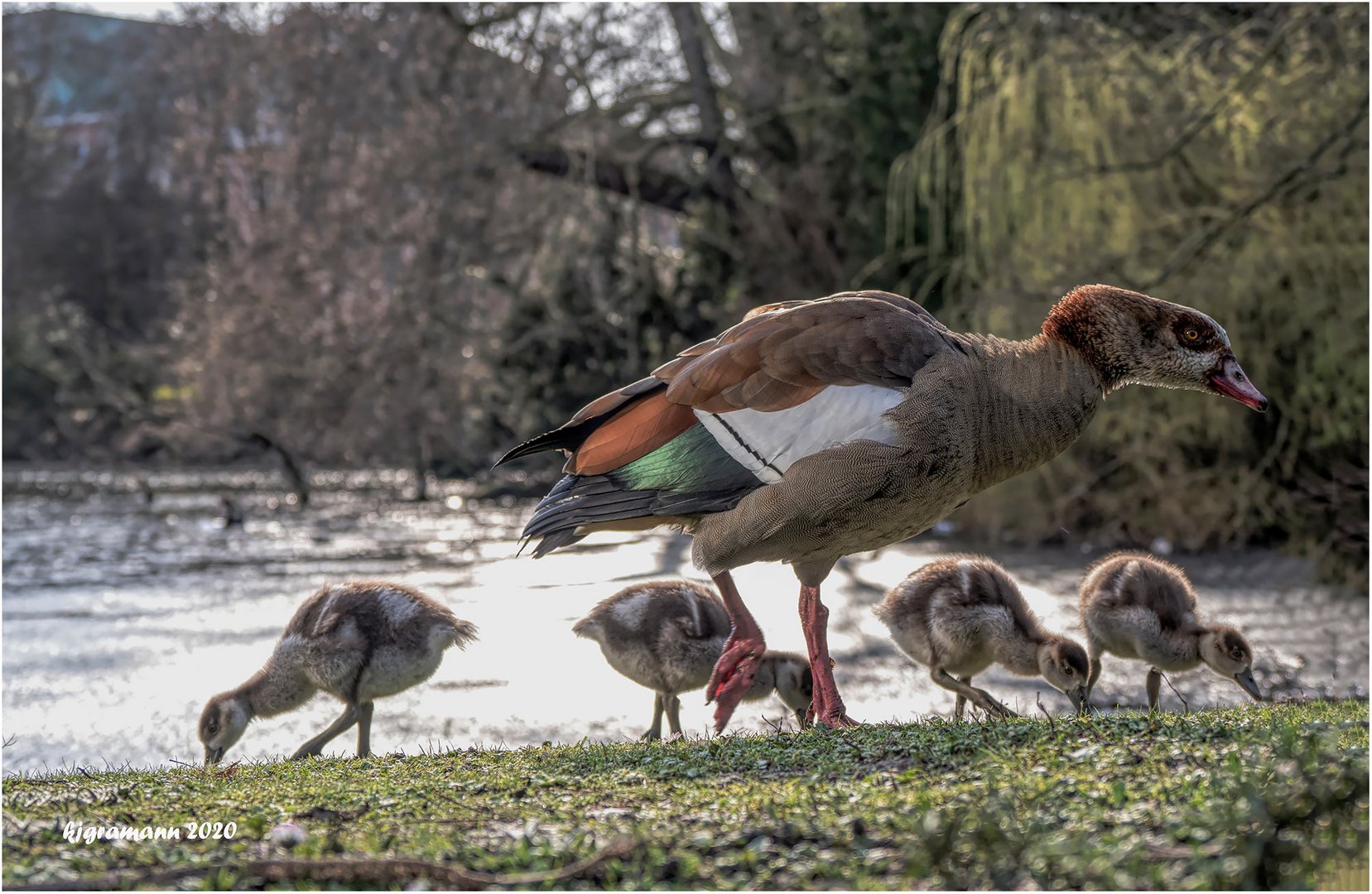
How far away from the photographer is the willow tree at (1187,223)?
11.0 meters

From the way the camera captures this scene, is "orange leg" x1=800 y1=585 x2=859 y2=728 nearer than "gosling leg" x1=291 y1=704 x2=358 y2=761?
Yes

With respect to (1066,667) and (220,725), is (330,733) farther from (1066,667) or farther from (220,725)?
(1066,667)

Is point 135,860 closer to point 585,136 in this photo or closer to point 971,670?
point 971,670

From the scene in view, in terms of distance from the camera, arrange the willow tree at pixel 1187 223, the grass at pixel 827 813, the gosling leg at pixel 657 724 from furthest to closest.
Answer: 1. the willow tree at pixel 1187 223
2. the gosling leg at pixel 657 724
3. the grass at pixel 827 813

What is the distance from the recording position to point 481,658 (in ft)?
29.5

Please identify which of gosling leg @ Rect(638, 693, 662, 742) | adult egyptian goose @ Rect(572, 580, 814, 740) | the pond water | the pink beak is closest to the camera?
the pink beak

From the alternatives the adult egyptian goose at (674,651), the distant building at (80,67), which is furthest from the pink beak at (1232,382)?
the distant building at (80,67)

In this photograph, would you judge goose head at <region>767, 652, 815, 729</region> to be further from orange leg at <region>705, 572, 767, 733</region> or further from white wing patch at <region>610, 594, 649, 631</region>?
orange leg at <region>705, 572, 767, 733</region>

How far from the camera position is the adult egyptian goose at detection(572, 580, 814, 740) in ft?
21.7

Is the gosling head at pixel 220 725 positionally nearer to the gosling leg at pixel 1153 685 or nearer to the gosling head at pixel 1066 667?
the gosling head at pixel 1066 667

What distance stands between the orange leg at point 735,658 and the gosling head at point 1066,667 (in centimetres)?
159

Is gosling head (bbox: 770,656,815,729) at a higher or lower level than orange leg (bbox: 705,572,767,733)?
lower

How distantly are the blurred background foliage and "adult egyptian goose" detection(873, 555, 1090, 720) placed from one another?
474 centimetres

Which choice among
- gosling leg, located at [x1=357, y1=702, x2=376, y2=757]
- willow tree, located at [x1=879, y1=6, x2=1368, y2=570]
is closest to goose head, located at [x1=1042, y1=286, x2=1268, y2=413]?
gosling leg, located at [x1=357, y1=702, x2=376, y2=757]
